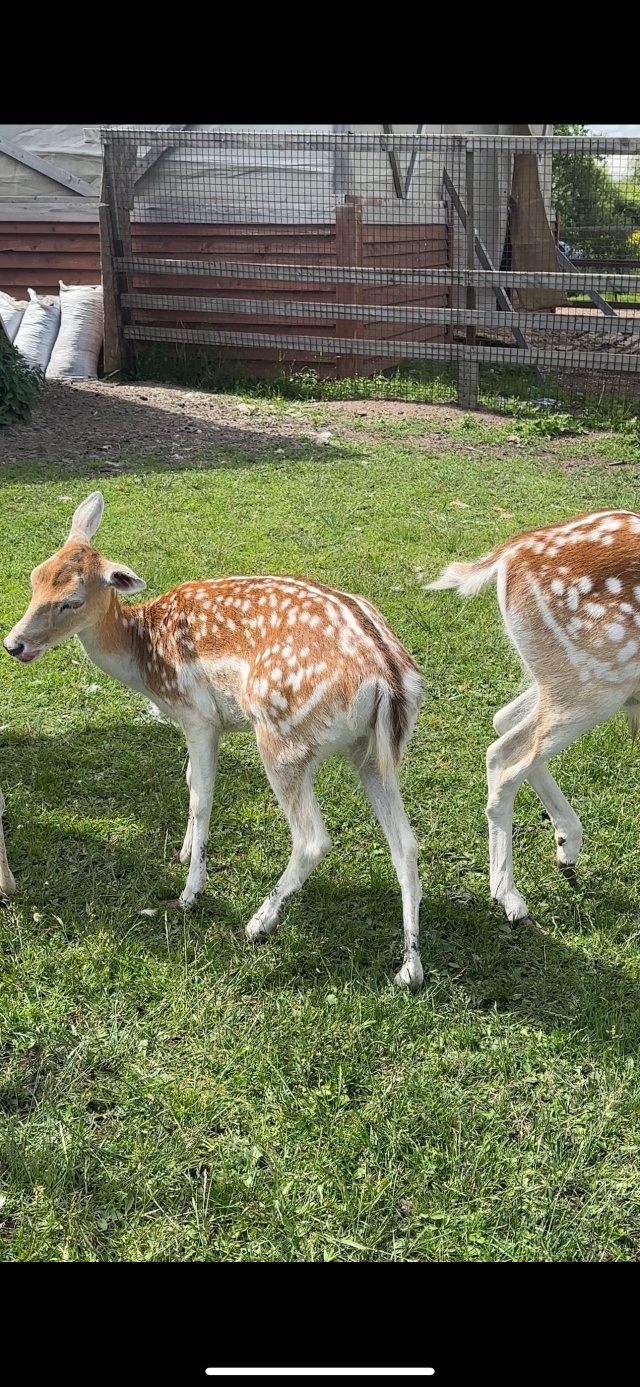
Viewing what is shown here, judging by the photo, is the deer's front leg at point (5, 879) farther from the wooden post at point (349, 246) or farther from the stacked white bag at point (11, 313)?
the stacked white bag at point (11, 313)

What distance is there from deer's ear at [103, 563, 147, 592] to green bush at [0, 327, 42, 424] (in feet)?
22.0

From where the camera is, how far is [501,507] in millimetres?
8344

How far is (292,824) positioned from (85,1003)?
2.80 ft

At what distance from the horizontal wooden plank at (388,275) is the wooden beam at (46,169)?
2404 millimetres

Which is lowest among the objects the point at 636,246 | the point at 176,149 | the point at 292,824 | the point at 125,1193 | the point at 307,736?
the point at 125,1193

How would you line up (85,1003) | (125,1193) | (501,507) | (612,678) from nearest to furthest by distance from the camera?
(125,1193)
(85,1003)
(612,678)
(501,507)

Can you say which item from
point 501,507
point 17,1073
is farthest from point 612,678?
point 501,507

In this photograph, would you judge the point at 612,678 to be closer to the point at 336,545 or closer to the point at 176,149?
the point at 336,545

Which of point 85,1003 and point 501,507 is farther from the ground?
point 501,507

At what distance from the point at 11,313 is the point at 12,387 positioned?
2.91 metres

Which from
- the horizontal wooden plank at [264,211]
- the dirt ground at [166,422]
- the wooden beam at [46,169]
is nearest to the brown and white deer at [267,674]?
the dirt ground at [166,422]

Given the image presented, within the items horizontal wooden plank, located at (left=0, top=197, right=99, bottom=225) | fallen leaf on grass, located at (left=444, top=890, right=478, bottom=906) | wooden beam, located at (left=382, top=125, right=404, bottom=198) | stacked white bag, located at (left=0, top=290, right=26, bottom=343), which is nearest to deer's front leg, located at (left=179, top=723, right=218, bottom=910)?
fallen leaf on grass, located at (left=444, top=890, right=478, bottom=906)

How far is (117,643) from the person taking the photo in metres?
4.45

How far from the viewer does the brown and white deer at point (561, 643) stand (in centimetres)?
394
